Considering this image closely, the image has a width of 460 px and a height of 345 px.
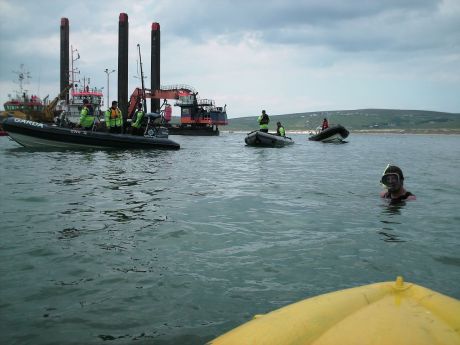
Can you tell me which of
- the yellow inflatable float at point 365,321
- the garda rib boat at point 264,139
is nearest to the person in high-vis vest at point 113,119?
the garda rib boat at point 264,139

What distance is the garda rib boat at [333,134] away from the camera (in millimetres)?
38719

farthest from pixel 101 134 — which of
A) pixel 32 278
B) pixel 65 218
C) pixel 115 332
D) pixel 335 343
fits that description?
pixel 335 343

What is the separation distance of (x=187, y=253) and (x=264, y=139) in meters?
24.2

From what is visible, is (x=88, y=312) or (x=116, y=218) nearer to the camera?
(x=88, y=312)

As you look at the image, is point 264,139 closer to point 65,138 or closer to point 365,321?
point 65,138

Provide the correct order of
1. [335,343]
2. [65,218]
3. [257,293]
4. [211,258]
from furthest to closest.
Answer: [65,218], [211,258], [257,293], [335,343]

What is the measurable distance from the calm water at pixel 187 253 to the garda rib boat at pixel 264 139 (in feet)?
59.9

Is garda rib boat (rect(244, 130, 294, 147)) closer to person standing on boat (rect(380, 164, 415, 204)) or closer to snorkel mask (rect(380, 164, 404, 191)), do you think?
person standing on boat (rect(380, 164, 415, 204))

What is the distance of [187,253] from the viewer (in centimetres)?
524

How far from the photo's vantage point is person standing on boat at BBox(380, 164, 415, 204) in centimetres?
797

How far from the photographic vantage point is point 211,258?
506 centimetres

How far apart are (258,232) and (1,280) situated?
3.43 m

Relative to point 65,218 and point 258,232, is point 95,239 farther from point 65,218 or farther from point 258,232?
point 258,232

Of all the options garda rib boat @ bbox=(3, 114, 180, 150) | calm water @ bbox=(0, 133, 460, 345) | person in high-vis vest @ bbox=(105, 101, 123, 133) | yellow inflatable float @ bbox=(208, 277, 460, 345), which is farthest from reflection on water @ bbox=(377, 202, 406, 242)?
garda rib boat @ bbox=(3, 114, 180, 150)
